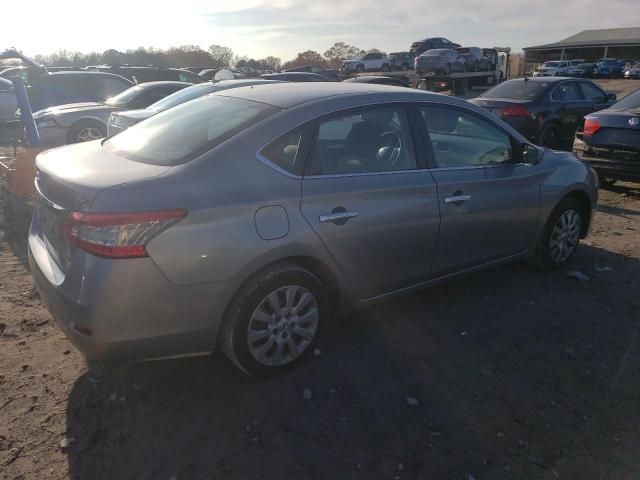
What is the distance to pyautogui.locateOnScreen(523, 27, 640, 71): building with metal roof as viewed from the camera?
2461 inches

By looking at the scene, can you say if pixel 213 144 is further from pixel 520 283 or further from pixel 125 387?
pixel 520 283

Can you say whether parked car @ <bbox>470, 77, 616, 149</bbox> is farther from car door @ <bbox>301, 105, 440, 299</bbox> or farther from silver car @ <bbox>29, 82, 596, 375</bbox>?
car door @ <bbox>301, 105, 440, 299</bbox>

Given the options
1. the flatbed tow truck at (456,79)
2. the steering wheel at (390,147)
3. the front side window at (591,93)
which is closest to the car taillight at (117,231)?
the steering wheel at (390,147)

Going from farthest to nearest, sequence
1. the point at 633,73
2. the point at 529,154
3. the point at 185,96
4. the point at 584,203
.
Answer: the point at 633,73
the point at 185,96
the point at 584,203
the point at 529,154

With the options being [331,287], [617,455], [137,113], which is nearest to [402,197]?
[331,287]

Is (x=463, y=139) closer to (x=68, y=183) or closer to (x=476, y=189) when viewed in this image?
(x=476, y=189)

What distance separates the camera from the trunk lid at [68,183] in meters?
2.64

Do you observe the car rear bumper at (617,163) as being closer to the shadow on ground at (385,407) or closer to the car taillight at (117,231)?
the shadow on ground at (385,407)

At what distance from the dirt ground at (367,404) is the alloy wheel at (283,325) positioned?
0.56 feet

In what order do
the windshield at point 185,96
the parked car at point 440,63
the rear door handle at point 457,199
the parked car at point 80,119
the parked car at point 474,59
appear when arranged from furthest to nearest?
the parked car at point 474,59
the parked car at point 440,63
the parked car at point 80,119
the windshield at point 185,96
the rear door handle at point 457,199

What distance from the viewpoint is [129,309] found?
257 centimetres

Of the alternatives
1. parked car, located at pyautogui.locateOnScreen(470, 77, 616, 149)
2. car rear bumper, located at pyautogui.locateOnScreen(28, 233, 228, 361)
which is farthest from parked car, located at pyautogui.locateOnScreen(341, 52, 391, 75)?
car rear bumper, located at pyautogui.locateOnScreen(28, 233, 228, 361)

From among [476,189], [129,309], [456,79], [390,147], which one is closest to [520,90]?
[476,189]

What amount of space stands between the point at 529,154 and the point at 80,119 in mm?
8677
